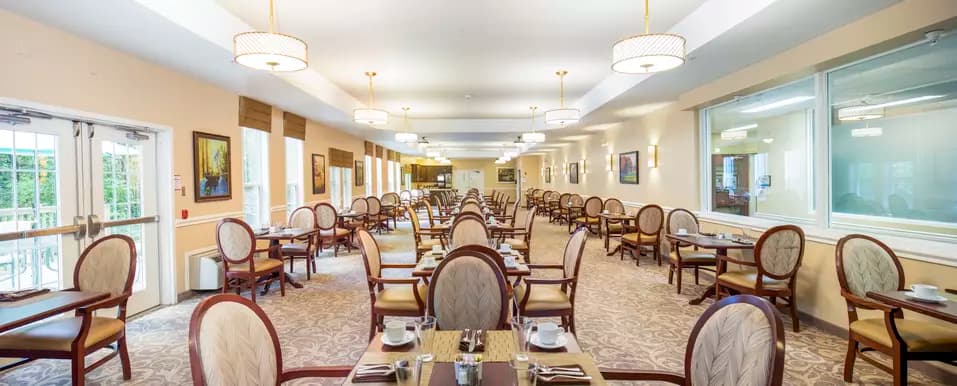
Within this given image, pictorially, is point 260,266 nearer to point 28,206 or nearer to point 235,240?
point 235,240

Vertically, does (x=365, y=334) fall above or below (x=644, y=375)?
below

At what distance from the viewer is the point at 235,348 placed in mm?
1543

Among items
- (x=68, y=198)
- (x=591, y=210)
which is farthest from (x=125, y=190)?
(x=591, y=210)

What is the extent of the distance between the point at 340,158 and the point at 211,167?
518 cm

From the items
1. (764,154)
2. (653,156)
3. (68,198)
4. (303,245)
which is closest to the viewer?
(68,198)

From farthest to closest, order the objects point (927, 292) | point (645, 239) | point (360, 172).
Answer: point (360, 172) → point (645, 239) → point (927, 292)

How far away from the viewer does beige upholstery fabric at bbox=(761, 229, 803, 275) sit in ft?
13.3

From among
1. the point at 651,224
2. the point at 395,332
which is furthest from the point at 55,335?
the point at 651,224

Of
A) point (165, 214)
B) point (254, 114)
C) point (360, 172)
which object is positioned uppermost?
point (254, 114)

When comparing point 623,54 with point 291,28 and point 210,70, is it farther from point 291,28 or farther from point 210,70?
point 210,70

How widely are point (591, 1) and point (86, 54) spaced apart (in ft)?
15.0

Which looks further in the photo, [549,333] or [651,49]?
[651,49]

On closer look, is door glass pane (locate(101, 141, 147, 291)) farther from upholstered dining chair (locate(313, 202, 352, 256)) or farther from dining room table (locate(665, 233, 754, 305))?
dining room table (locate(665, 233, 754, 305))

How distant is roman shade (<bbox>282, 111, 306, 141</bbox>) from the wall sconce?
265 inches
